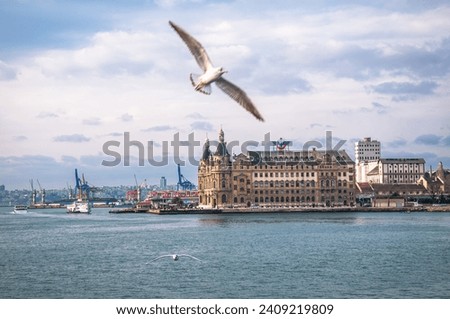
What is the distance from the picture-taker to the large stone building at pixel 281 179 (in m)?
45.9

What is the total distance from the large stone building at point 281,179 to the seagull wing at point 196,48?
127 ft

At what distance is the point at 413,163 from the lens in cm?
5303

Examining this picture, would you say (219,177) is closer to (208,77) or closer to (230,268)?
(230,268)

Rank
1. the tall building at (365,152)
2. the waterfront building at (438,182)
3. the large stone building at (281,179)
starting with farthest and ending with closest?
the tall building at (365,152) < the waterfront building at (438,182) < the large stone building at (281,179)

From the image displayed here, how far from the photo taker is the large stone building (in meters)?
45.9

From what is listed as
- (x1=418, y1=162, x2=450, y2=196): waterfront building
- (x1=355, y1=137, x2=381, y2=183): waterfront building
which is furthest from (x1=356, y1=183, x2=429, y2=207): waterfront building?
(x1=355, y1=137, x2=381, y2=183): waterfront building

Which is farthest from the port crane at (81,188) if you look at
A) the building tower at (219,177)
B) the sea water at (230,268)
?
the sea water at (230,268)

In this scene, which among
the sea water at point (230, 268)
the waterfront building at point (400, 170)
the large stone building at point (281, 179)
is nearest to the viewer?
the sea water at point (230, 268)

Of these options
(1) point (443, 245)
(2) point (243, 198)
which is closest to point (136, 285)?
(1) point (443, 245)

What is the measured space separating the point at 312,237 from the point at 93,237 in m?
6.09

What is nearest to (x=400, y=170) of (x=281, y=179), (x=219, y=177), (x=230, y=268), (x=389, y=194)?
(x=389, y=194)

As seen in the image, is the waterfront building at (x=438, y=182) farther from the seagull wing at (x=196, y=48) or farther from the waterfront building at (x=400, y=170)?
the seagull wing at (x=196, y=48)

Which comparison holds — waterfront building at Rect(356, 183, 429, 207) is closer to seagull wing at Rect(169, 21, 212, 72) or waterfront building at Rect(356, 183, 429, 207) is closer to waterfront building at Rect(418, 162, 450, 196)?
waterfront building at Rect(418, 162, 450, 196)
